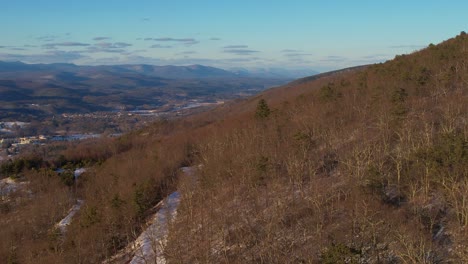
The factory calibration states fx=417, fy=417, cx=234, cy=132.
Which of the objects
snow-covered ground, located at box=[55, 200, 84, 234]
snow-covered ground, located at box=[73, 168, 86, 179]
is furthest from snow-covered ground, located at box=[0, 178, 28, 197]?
snow-covered ground, located at box=[55, 200, 84, 234]

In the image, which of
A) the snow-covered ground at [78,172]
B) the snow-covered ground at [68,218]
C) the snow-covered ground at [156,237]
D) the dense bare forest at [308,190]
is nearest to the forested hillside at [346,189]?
the dense bare forest at [308,190]

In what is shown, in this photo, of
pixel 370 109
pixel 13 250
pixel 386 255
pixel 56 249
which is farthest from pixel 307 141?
pixel 13 250

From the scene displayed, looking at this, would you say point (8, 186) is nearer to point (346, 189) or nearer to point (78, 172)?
point (78, 172)

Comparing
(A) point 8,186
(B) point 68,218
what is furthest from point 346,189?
(A) point 8,186

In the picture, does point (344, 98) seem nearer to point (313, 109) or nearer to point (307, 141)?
point (313, 109)

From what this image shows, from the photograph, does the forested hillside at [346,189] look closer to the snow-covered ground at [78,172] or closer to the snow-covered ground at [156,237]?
the snow-covered ground at [156,237]

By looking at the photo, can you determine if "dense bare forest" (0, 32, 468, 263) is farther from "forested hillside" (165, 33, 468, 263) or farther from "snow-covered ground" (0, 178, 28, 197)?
"snow-covered ground" (0, 178, 28, 197)
